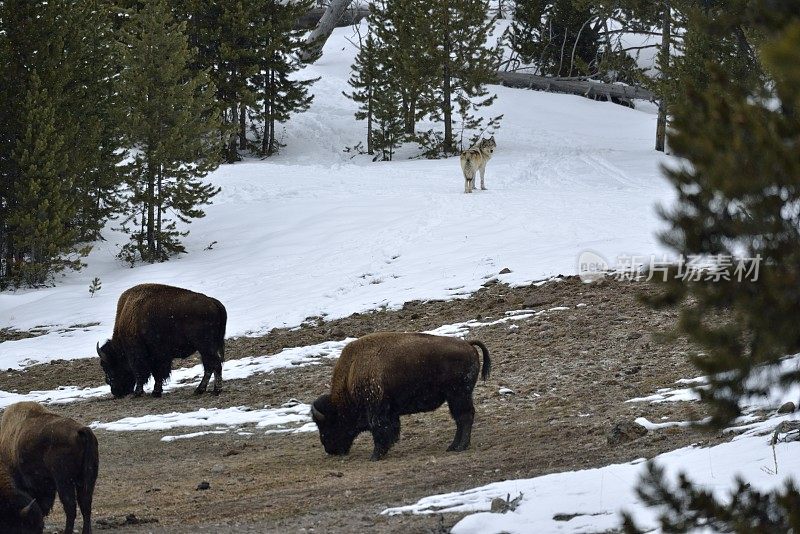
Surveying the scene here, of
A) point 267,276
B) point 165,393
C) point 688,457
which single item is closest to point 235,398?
point 165,393

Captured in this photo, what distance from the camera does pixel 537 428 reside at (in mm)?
9008

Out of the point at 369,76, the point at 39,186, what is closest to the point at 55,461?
the point at 39,186

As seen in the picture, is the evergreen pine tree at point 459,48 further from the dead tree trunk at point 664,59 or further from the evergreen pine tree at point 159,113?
the evergreen pine tree at point 159,113

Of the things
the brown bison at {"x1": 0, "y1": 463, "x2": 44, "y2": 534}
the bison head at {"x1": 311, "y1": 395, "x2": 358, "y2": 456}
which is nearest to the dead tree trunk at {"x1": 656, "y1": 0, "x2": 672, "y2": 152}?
the bison head at {"x1": 311, "y1": 395, "x2": 358, "y2": 456}

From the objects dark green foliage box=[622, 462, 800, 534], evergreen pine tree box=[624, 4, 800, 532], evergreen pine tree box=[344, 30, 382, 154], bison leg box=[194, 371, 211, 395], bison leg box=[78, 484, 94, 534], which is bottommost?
bison leg box=[194, 371, 211, 395]

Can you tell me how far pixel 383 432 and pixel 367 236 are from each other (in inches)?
581

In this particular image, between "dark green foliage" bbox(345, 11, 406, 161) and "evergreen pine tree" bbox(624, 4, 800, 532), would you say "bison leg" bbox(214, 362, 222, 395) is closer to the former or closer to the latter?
"evergreen pine tree" bbox(624, 4, 800, 532)

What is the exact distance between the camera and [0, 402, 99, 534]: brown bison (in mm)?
6941

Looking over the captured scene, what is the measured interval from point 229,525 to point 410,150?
33.9 m

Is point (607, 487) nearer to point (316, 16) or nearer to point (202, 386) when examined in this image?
point (202, 386)

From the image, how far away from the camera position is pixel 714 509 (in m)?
3.62

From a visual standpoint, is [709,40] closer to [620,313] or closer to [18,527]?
[620,313]

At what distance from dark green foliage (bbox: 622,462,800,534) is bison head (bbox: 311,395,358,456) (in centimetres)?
565

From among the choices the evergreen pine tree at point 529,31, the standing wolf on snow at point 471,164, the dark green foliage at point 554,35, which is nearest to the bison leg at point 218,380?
the standing wolf on snow at point 471,164
